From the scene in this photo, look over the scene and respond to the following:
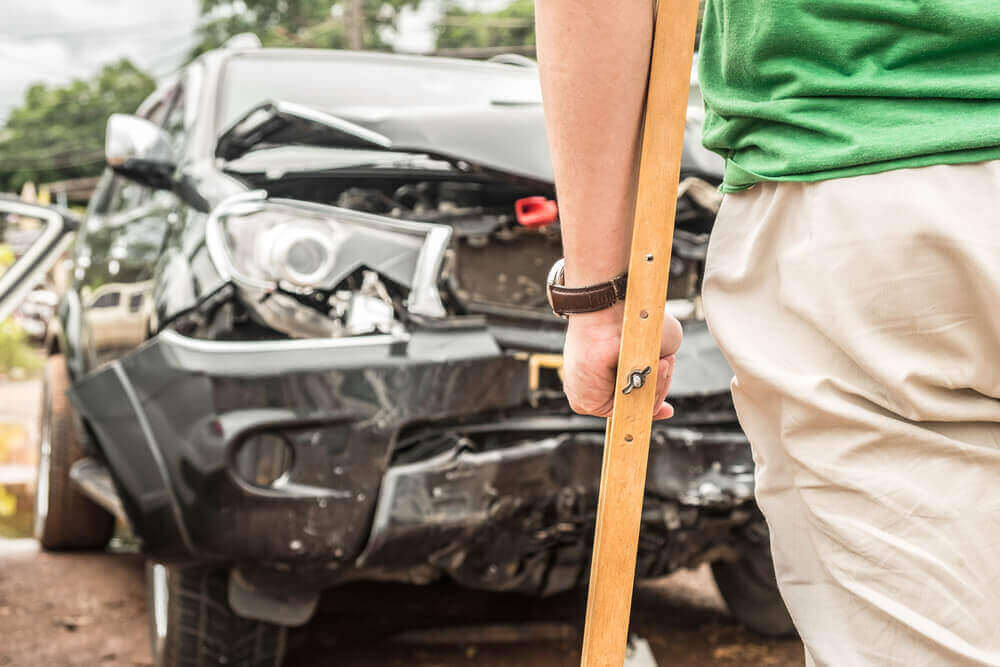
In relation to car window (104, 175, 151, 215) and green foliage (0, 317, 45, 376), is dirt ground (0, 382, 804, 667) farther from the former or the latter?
green foliage (0, 317, 45, 376)

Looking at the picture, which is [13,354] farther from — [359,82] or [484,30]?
[484,30]

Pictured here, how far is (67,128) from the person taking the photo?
102 ft

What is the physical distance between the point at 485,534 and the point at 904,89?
1709 mm

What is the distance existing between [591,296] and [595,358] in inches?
3.3

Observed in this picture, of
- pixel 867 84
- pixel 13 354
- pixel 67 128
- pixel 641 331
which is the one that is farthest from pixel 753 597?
pixel 67 128

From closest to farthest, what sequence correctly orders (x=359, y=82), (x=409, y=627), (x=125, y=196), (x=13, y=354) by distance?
1. (x=359, y=82)
2. (x=409, y=627)
3. (x=125, y=196)
4. (x=13, y=354)

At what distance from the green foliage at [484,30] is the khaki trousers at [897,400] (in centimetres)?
2401

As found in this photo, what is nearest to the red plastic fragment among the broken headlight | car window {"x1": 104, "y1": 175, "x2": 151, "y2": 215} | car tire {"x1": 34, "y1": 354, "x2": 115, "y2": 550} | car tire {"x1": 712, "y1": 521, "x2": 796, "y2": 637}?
the broken headlight

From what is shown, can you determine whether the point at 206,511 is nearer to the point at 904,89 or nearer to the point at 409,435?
the point at 409,435

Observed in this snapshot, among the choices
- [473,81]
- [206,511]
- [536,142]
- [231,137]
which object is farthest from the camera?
[473,81]

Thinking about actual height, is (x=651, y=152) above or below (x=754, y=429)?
above

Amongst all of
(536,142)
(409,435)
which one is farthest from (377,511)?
(536,142)

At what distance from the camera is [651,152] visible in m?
1.24

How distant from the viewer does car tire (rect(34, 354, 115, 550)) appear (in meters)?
4.34
